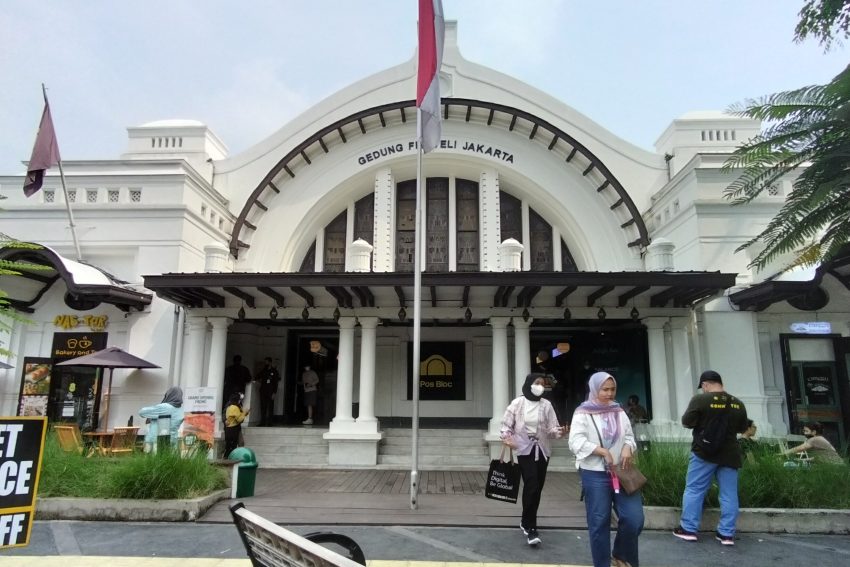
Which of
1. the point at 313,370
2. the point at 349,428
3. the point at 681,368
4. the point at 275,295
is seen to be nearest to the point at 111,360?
the point at 275,295

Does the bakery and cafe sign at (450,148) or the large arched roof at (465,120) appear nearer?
the large arched roof at (465,120)

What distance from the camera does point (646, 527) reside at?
6.60 m

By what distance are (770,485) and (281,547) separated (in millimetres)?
6712

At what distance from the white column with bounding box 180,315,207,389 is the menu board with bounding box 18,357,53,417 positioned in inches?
133

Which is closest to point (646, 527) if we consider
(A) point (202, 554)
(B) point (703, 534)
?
(B) point (703, 534)

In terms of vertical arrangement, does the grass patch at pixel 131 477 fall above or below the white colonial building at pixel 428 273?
below

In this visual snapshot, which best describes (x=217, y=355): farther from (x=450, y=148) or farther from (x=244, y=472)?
(x=450, y=148)

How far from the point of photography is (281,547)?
2.67m

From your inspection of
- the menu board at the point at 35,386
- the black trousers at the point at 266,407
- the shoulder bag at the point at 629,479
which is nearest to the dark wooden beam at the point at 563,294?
the shoulder bag at the point at 629,479

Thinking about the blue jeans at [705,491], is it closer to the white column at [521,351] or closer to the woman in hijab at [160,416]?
the white column at [521,351]

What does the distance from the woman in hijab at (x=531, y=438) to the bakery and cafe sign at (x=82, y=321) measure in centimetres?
1159

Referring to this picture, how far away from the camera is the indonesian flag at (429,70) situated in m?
9.16

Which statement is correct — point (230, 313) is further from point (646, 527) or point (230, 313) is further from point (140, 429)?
point (646, 527)

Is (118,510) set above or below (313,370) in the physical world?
below
